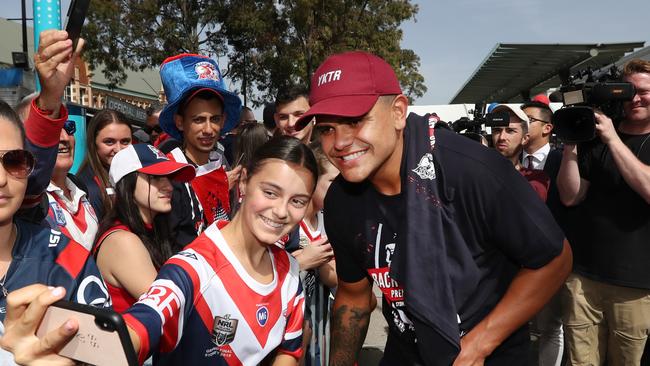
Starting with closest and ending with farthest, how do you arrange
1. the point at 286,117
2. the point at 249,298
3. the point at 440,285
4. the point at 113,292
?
the point at 440,285, the point at 249,298, the point at 113,292, the point at 286,117

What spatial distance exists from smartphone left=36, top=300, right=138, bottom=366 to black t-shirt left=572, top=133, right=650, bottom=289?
9.70ft

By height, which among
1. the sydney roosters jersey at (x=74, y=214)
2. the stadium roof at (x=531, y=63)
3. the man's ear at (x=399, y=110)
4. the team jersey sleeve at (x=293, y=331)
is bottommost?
the team jersey sleeve at (x=293, y=331)

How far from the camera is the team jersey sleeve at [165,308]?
1.39 meters

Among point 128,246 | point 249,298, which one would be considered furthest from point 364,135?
point 128,246

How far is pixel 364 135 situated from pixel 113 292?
131cm

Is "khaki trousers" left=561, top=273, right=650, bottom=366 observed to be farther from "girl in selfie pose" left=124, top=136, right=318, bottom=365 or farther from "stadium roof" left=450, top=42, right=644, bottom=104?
"stadium roof" left=450, top=42, right=644, bottom=104

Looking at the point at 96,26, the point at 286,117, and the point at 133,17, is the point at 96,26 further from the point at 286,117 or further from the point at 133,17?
the point at 286,117

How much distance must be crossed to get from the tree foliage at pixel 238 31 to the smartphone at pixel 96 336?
15003 mm

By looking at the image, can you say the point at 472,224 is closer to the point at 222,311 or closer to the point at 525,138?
the point at 222,311

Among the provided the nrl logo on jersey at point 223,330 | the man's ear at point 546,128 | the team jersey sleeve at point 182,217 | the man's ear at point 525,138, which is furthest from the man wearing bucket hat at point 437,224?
the man's ear at point 546,128

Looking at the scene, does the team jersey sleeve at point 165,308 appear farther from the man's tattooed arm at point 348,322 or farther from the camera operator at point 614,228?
the camera operator at point 614,228

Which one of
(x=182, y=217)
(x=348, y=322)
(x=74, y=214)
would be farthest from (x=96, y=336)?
(x=74, y=214)

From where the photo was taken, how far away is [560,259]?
189cm

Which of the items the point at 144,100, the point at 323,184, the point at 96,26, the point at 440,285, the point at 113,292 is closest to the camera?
the point at 440,285
